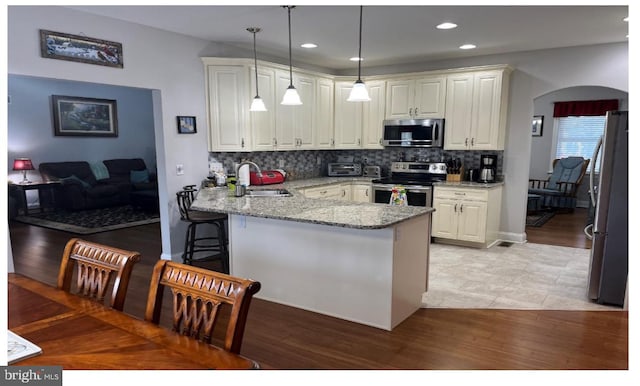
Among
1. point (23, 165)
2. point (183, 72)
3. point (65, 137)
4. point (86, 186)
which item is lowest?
point (86, 186)

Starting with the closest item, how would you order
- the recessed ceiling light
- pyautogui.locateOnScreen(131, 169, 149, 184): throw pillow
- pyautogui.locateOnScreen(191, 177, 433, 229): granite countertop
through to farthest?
1. pyautogui.locateOnScreen(191, 177, 433, 229): granite countertop
2. the recessed ceiling light
3. pyautogui.locateOnScreen(131, 169, 149, 184): throw pillow

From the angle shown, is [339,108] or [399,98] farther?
[339,108]

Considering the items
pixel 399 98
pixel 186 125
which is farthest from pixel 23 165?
pixel 399 98

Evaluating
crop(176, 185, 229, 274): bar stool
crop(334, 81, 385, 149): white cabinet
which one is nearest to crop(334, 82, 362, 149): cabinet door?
crop(334, 81, 385, 149): white cabinet

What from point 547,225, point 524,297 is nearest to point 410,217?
point 524,297

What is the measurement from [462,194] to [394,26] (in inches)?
88.4

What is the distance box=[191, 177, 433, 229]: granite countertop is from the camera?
277 cm

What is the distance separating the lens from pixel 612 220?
334 centimetres

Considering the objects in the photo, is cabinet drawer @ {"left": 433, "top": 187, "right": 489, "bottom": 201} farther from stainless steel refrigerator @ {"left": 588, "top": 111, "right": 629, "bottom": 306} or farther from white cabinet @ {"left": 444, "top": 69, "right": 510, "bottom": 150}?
stainless steel refrigerator @ {"left": 588, "top": 111, "right": 629, "bottom": 306}

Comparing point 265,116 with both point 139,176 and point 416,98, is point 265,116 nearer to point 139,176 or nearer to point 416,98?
point 416,98

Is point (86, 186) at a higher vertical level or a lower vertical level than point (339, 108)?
lower

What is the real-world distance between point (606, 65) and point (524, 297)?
9.92ft

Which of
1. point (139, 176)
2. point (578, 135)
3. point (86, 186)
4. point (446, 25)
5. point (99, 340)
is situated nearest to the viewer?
point (99, 340)

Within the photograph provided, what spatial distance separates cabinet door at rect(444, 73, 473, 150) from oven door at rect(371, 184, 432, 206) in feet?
2.25
